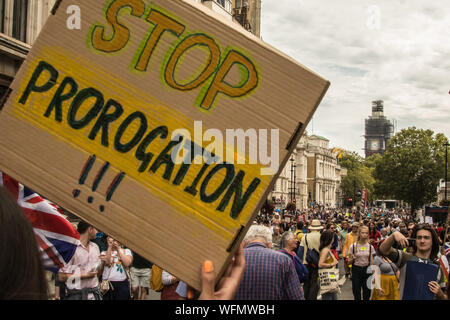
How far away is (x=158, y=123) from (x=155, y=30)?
50cm

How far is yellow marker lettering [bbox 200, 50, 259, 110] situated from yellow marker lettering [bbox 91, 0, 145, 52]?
0.55m

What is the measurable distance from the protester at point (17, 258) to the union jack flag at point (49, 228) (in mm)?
2377

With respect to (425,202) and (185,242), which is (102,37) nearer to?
(185,242)

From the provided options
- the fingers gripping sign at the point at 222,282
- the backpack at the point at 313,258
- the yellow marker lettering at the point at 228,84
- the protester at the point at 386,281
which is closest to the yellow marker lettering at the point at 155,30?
the yellow marker lettering at the point at 228,84

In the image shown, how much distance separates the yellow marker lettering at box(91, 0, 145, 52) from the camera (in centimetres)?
288

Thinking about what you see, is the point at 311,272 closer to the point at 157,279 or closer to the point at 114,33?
the point at 157,279

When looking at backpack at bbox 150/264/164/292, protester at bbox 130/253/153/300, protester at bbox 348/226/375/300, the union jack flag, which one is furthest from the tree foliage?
the union jack flag

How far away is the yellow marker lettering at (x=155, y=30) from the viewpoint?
281 cm

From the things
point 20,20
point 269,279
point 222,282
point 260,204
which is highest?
point 20,20

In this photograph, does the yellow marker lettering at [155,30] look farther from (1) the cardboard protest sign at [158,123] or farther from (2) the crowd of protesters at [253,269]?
(2) the crowd of protesters at [253,269]

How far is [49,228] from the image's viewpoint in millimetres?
4082

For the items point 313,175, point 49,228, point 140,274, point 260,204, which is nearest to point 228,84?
point 260,204
